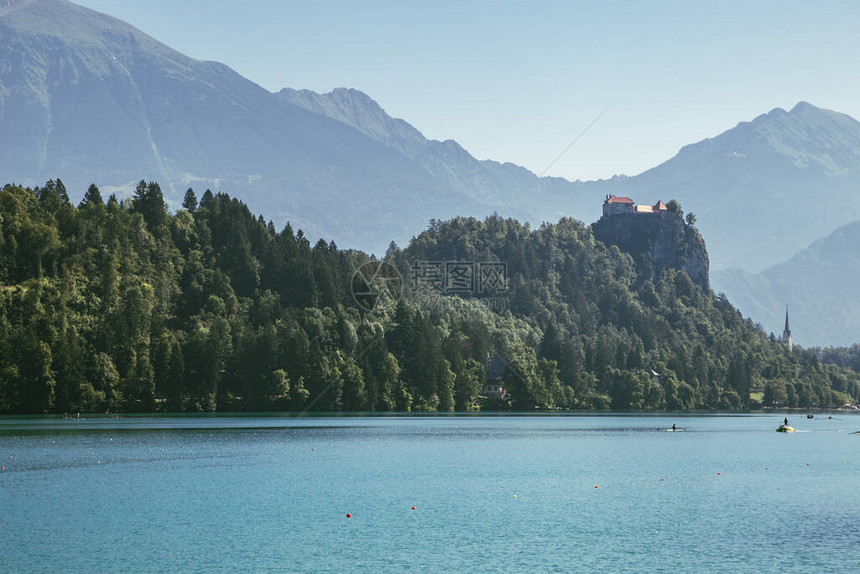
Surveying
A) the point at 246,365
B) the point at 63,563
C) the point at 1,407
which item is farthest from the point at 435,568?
the point at 246,365

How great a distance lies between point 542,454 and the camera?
354ft

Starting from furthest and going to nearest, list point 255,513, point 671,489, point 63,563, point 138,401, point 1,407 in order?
1. point 138,401
2. point 1,407
3. point 671,489
4. point 255,513
5. point 63,563

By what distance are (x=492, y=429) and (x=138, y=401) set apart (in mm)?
67013

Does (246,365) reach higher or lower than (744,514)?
higher

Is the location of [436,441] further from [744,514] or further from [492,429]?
[744,514]

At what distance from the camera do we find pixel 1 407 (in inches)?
6102

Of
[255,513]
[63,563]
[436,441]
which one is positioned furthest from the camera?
[436,441]

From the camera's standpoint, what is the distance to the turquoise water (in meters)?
50.0

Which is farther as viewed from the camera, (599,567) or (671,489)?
(671,489)

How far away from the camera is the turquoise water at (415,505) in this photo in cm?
4997

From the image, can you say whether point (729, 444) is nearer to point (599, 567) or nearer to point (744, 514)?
point (744, 514)

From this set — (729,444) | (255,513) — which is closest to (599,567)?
(255,513)

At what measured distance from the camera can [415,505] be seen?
67.7m

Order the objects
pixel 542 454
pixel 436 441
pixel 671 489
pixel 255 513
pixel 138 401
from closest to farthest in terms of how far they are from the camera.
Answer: pixel 255 513 < pixel 671 489 < pixel 542 454 < pixel 436 441 < pixel 138 401
